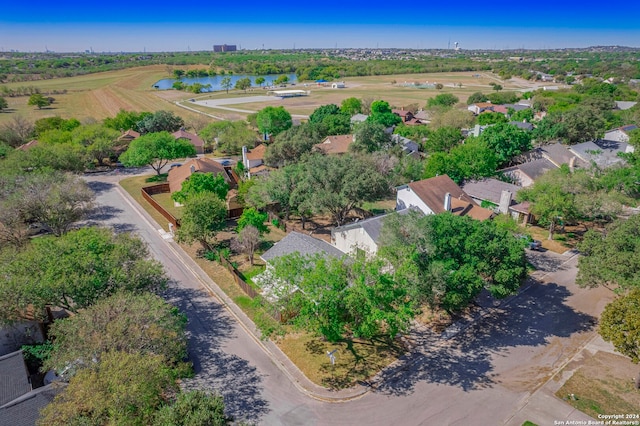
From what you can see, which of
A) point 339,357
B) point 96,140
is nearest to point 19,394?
point 339,357

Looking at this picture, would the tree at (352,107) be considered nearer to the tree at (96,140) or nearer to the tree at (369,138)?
the tree at (369,138)

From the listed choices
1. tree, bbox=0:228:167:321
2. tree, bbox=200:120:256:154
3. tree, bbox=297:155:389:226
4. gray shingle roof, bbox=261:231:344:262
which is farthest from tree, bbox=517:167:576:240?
tree, bbox=200:120:256:154

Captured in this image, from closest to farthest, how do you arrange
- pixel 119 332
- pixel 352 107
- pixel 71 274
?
1. pixel 119 332
2. pixel 71 274
3. pixel 352 107

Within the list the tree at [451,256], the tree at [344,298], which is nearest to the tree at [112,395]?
the tree at [344,298]

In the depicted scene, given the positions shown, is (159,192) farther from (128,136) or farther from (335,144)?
(335,144)

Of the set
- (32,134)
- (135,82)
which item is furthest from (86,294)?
(135,82)

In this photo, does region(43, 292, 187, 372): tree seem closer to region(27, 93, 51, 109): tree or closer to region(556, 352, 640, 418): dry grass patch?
region(556, 352, 640, 418): dry grass patch

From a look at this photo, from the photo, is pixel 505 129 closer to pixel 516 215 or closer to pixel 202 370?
pixel 516 215
